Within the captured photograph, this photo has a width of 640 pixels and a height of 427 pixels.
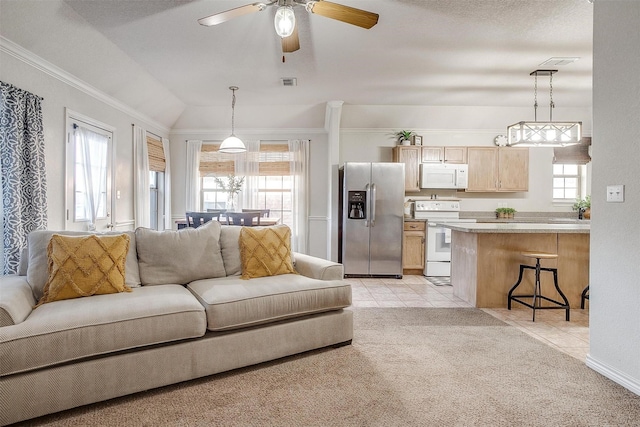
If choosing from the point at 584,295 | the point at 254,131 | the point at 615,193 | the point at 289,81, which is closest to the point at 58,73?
the point at 289,81

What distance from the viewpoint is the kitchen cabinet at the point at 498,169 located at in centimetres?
614

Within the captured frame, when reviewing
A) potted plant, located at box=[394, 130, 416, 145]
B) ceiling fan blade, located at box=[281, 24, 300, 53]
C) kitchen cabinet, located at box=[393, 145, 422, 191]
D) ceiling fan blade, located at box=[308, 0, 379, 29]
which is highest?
ceiling fan blade, located at box=[308, 0, 379, 29]

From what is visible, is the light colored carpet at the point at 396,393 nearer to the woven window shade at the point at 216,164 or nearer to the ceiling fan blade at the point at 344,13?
the ceiling fan blade at the point at 344,13

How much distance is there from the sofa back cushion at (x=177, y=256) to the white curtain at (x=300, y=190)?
3640 millimetres

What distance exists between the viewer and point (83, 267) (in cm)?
231

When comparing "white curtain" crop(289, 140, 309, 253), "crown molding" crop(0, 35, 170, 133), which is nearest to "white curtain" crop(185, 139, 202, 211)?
"crown molding" crop(0, 35, 170, 133)

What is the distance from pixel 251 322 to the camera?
7.81 feet

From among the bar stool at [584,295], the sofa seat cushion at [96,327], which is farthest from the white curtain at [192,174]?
the bar stool at [584,295]

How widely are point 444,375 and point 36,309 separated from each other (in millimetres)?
2442

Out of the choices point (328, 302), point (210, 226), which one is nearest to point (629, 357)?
point (328, 302)

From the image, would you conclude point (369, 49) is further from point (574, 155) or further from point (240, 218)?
point (574, 155)

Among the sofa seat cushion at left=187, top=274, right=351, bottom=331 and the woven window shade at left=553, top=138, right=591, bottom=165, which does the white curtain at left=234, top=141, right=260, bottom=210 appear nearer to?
the sofa seat cushion at left=187, top=274, right=351, bottom=331

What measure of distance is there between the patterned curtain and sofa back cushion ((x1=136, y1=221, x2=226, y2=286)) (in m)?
1.07

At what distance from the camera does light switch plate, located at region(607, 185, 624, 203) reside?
7.22 feet
